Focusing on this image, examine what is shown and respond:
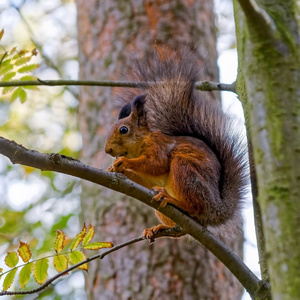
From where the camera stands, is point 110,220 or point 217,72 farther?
→ point 217,72

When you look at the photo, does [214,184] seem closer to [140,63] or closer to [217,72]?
[140,63]

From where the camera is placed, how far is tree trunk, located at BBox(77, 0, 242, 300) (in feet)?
8.64

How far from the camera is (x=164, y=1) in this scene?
3148 millimetres

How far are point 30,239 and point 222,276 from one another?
1.67 meters

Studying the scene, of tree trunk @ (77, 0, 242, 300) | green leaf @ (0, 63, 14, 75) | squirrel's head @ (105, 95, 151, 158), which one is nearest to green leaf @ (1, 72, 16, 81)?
green leaf @ (0, 63, 14, 75)

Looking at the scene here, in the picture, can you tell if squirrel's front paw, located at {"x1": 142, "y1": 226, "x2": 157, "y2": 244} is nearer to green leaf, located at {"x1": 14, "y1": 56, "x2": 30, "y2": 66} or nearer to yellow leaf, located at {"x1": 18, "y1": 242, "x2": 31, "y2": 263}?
yellow leaf, located at {"x1": 18, "y1": 242, "x2": 31, "y2": 263}

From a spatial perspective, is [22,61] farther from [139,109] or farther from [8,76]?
[139,109]

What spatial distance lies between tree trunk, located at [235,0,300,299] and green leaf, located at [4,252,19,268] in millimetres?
844

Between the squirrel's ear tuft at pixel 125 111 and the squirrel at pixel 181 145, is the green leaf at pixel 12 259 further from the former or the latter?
the squirrel's ear tuft at pixel 125 111

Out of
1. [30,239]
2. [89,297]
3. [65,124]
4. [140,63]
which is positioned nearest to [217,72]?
[140,63]

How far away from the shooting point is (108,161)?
2.87m

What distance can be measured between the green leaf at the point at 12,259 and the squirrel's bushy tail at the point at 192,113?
856 mm

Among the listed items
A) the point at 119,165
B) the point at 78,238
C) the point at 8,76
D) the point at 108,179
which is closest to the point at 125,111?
the point at 119,165

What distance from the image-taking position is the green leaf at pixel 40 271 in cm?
145
